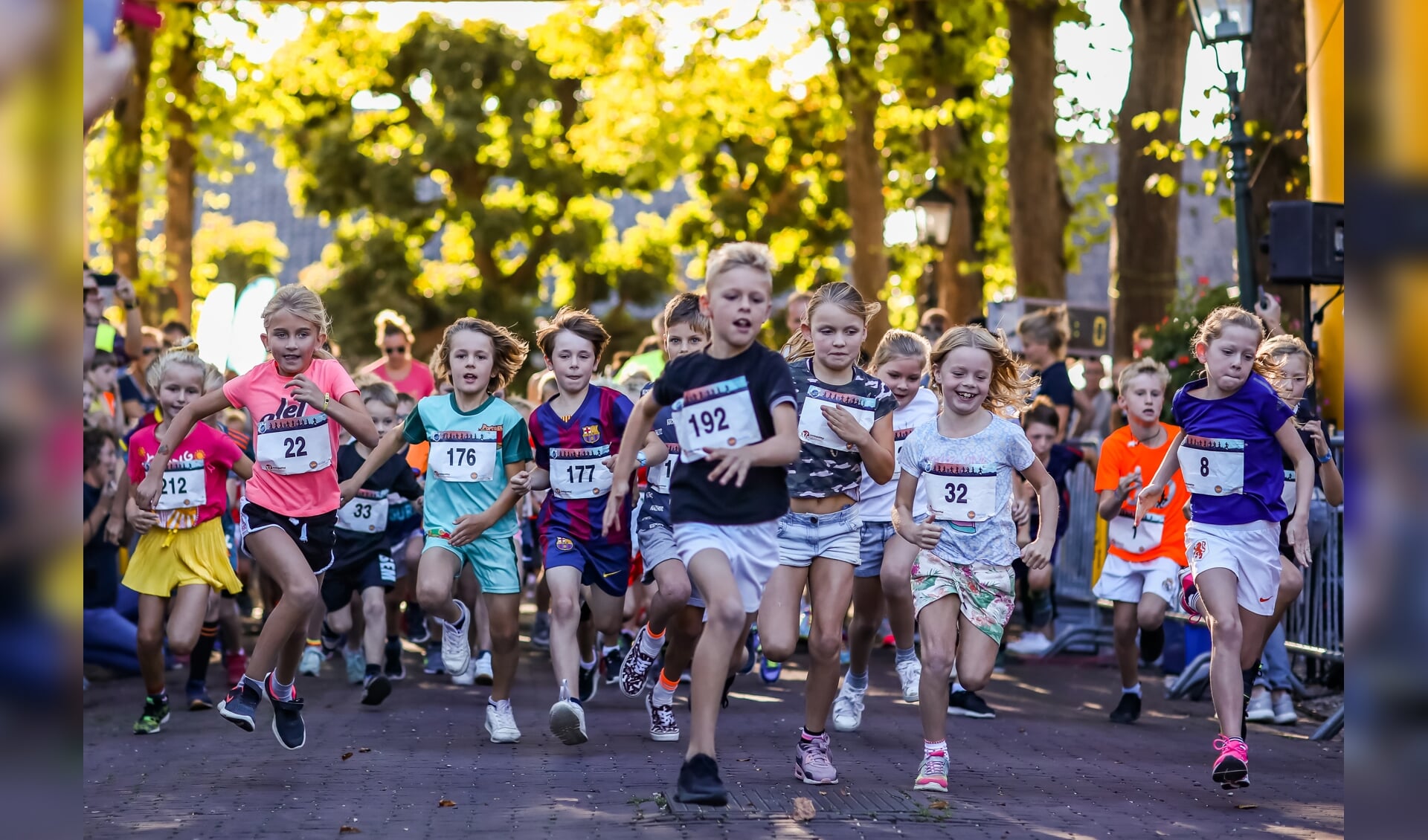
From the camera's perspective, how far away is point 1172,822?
6379mm

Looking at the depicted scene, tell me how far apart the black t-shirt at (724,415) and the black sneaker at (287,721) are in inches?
84.3

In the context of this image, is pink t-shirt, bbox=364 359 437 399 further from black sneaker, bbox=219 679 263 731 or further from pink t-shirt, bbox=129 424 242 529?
black sneaker, bbox=219 679 263 731

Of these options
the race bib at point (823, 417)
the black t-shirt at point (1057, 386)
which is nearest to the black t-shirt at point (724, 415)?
the race bib at point (823, 417)

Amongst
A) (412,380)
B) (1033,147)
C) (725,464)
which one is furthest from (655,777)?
(1033,147)

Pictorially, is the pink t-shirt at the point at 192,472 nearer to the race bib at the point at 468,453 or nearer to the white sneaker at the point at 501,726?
the race bib at the point at 468,453

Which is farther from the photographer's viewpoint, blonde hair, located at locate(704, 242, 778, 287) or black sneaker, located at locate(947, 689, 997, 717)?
black sneaker, located at locate(947, 689, 997, 717)

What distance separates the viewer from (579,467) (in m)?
8.55

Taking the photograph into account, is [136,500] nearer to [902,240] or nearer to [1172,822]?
[1172,822]

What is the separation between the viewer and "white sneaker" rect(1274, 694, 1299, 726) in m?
9.87

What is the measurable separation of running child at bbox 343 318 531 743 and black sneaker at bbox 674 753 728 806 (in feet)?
7.12

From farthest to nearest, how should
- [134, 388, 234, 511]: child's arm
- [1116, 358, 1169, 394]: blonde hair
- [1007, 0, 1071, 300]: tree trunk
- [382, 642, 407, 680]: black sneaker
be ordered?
[1007, 0, 1071, 300]: tree trunk, [382, 642, 407, 680]: black sneaker, [1116, 358, 1169, 394]: blonde hair, [134, 388, 234, 511]: child's arm

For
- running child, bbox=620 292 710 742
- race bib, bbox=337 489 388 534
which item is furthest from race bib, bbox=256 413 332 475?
race bib, bbox=337 489 388 534

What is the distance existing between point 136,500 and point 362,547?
2201mm
